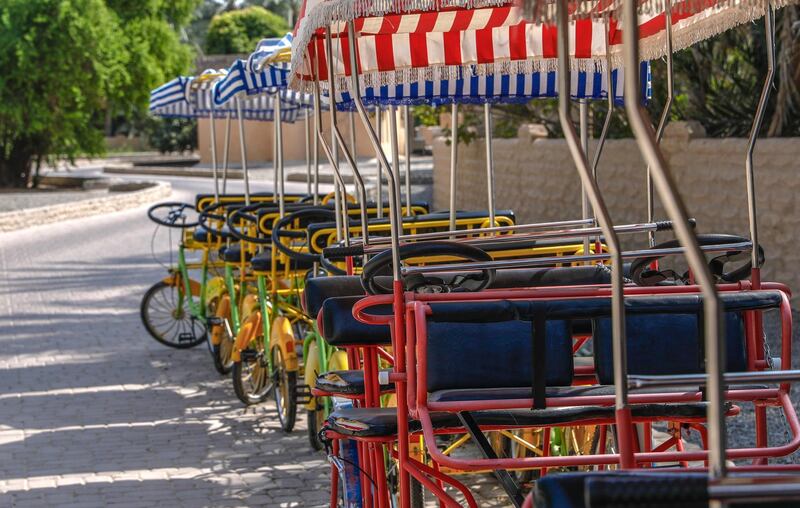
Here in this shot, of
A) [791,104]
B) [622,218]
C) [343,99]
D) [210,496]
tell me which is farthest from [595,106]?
[210,496]

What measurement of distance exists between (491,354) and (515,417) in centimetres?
21

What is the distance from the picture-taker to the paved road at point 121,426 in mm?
6371

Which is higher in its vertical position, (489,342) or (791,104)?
(791,104)

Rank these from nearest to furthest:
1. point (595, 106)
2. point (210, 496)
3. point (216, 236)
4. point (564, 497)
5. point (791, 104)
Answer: point (564, 497)
point (210, 496)
point (216, 236)
point (791, 104)
point (595, 106)

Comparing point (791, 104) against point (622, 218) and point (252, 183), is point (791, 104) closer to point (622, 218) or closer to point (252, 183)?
point (622, 218)

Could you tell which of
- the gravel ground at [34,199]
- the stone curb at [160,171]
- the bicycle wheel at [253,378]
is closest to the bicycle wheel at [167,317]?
the bicycle wheel at [253,378]

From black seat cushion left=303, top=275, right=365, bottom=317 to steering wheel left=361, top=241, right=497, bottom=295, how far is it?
0.51 m

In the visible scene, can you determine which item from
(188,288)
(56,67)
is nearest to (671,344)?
(188,288)

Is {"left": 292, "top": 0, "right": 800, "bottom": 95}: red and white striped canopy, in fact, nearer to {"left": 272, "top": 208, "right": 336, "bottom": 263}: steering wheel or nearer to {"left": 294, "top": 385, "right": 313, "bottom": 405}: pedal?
{"left": 272, "top": 208, "right": 336, "bottom": 263}: steering wheel

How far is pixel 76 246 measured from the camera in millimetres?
20812

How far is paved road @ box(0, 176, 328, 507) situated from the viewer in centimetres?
637

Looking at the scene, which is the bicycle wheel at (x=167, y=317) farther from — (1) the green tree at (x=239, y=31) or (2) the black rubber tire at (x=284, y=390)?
(1) the green tree at (x=239, y=31)

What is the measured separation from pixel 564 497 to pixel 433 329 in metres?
1.69

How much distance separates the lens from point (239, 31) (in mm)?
64375
